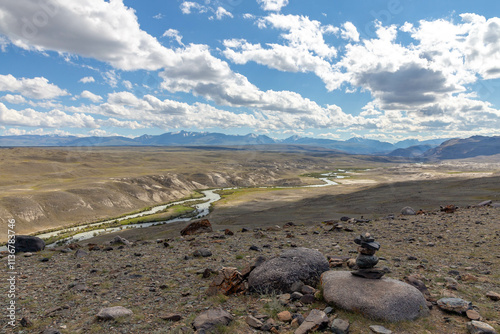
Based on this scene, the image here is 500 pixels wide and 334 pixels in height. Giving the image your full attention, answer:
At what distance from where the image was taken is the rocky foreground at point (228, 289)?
9.55 meters

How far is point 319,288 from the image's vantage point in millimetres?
12227

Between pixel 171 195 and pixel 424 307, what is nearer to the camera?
pixel 424 307

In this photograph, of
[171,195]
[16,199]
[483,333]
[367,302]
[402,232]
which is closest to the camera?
[483,333]

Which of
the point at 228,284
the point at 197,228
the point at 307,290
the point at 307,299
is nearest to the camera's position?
the point at 307,299

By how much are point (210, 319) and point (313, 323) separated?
376cm

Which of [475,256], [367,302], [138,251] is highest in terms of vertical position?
[367,302]

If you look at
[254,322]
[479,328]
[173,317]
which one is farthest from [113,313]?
[479,328]

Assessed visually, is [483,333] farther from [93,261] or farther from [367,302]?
[93,261]

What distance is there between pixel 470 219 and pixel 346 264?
22.8m

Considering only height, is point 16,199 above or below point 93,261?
below

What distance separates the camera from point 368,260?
1191 cm

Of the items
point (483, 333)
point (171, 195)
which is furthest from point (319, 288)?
→ point (171, 195)

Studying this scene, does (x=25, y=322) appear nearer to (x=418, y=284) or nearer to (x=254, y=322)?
(x=254, y=322)

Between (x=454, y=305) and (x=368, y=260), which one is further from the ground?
(x=368, y=260)
